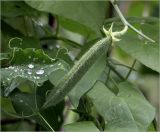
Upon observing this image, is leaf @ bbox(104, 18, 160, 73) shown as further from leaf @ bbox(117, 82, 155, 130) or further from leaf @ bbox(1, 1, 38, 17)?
leaf @ bbox(1, 1, 38, 17)

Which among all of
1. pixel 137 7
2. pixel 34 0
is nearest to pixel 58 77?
pixel 34 0

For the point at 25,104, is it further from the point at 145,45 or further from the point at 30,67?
the point at 145,45

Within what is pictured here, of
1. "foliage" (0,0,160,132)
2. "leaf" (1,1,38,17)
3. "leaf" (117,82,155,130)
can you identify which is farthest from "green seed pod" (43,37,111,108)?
"leaf" (1,1,38,17)

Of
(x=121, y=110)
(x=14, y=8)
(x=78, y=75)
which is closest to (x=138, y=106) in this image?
(x=121, y=110)

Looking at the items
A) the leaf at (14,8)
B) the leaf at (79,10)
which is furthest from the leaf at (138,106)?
the leaf at (14,8)

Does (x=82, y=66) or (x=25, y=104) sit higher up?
(x=82, y=66)

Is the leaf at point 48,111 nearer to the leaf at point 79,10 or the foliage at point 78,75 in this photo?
the foliage at point 78,75
